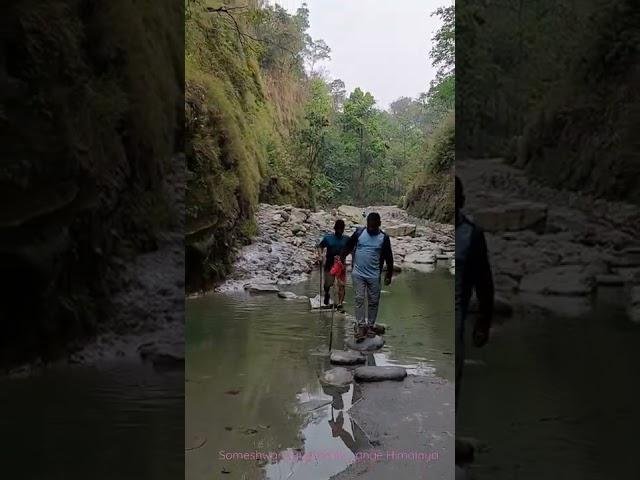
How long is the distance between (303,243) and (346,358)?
5.20m

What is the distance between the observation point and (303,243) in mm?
8734

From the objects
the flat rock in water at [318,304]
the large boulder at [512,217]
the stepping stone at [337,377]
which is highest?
the large boulder at [512,217]

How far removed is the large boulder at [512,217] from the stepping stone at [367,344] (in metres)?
2.23

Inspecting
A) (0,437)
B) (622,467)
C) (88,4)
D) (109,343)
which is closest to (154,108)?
(88,4)

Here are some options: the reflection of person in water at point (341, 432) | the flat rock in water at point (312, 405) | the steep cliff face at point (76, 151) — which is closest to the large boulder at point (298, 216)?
the flat rock in water at point (312, 405)

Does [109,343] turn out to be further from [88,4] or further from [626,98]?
[626,98]

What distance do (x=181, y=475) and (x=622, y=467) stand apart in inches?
65.4

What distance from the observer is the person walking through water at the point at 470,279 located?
74.5 inches

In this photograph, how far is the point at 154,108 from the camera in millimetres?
2348

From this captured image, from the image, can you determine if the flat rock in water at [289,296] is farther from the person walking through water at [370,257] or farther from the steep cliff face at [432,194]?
the steep cliff face at [432,194]

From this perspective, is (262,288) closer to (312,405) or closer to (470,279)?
(312,405)

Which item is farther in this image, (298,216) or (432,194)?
(432,194)

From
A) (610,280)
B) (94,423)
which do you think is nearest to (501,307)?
(610,280)

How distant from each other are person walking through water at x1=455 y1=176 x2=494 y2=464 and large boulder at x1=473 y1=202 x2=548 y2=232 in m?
0.05
